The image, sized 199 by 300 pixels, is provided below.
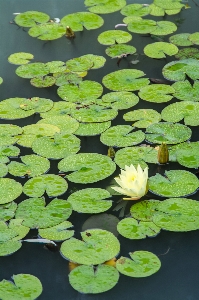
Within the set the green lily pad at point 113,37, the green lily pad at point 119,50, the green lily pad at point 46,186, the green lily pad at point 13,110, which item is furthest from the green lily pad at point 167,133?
the green lily pad at point 113,37

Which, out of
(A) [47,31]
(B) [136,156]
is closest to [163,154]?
(B) [136,156]

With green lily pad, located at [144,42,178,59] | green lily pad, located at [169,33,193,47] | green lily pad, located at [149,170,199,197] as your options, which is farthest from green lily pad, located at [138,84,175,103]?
green lily pad, located at [149,170,199,197]

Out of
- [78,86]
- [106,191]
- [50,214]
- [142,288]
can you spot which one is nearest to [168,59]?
[78,86]

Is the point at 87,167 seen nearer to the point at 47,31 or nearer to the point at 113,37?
the point at 113,37

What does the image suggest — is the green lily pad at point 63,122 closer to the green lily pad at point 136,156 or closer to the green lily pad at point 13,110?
the green lily pad at point 13,110

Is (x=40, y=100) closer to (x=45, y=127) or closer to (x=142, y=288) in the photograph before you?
(x=45, y=127)

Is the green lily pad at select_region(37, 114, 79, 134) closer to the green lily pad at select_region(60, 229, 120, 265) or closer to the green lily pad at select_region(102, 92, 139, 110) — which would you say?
the green lily pad at select_region(102, 92, 139, 110)

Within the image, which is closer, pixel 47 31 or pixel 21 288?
pixel 21 288
